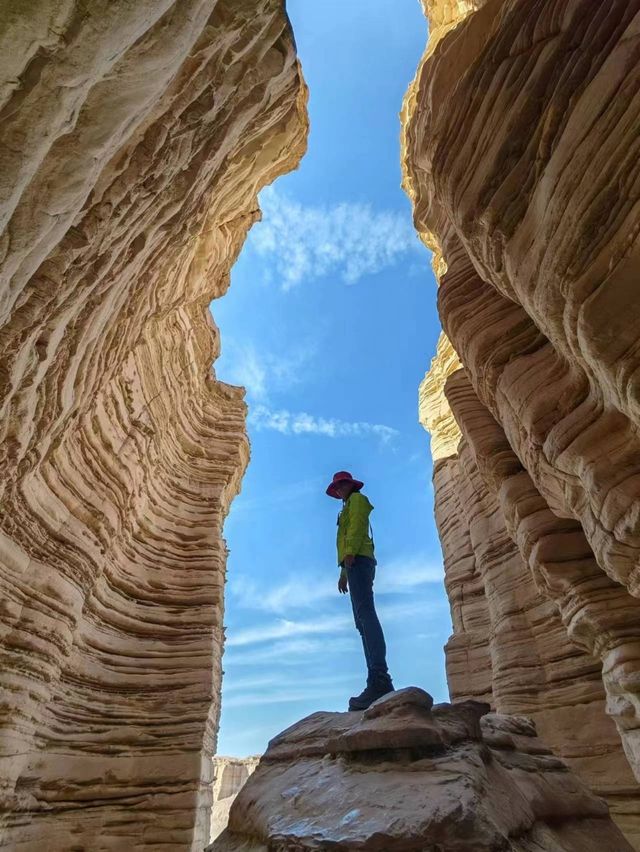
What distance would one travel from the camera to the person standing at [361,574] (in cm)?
623

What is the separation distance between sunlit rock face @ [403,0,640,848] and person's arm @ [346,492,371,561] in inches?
84.0

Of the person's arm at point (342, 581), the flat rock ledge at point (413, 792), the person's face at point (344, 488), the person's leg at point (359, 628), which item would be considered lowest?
the flat rock ledge at point (413, 792)

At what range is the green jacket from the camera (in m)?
7.16

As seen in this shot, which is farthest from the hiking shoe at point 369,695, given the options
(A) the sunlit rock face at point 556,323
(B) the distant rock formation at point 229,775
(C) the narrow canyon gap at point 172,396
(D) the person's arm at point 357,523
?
(B) the distant rock formation at point 229,775

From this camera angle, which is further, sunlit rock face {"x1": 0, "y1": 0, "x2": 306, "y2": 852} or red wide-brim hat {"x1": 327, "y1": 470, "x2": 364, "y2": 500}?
red wide-brim hat {"x1": 327, "y1": 470, "x2": 364, "y2": 500}

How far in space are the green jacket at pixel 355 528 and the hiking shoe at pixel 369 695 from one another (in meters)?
1.66

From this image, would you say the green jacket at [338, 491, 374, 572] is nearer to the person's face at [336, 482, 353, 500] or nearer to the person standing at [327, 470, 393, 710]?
the person standing at [327, 470, 393, 710]

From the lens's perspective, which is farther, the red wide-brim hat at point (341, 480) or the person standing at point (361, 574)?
the red wide-brim hat at point (341, 480)

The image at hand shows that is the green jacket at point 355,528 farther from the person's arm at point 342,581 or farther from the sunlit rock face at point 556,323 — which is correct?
the sunlit rock face at point 556,323

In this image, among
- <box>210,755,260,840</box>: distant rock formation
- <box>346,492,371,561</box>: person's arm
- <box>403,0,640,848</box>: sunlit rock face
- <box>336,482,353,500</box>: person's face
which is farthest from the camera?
<box>210,755,260,840</box>: distant rock formation

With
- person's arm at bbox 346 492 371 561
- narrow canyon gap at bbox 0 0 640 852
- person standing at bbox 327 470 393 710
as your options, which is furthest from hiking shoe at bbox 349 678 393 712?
person's arm at bbox 346 492 371 561

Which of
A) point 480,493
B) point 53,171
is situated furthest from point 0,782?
point 480,493

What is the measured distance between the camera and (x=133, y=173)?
5.27 m

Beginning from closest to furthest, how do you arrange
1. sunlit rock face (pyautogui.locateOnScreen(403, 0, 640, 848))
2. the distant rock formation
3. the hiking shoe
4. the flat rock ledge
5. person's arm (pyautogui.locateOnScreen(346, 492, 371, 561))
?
the flat rock ledge → sunlit rock face (pyautogui.locateOnScreen(403, 0, 640, 848)) → the hiking shoe → person's arm (pyautogui.locateOnScreen(346, 492, 371, 561)) → the distant rock formation
